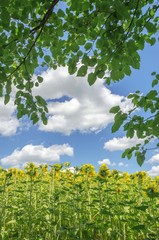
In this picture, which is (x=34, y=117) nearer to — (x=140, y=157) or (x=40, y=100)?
(x=40, y=100)

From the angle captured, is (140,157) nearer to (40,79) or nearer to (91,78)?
(91,78)

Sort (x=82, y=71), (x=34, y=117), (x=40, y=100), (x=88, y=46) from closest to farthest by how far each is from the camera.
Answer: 1. (x=82, y=71)
2. (x=88, y=46)
3. (x=40, y=100)
4. (x=34, y=117)

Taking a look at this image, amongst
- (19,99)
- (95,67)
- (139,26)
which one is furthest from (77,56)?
(19,99)

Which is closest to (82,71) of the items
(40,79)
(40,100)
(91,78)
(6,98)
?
(91,78)

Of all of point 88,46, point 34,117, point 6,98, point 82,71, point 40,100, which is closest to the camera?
point 82,71

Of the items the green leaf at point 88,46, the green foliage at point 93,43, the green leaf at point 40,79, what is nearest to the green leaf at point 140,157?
the green foliage at point 93,43

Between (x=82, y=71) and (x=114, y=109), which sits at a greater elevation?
(x=82, y=71)

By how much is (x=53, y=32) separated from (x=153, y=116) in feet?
5.45

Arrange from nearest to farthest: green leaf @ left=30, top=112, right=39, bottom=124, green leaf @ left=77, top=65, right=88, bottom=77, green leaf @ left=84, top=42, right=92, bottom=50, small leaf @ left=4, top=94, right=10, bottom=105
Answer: green leaf @ left=77, top=65, right=88, bottom=77 < green leaf @ left=84, top=42, right=92, bottom=50 < small leaf @ left=4, top=94, right=10, bottom=105 < green leaf @ left=30, top=112, right=39, bottom=124

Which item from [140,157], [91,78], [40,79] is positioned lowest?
[140,157]

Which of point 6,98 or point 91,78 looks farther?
point 6,98

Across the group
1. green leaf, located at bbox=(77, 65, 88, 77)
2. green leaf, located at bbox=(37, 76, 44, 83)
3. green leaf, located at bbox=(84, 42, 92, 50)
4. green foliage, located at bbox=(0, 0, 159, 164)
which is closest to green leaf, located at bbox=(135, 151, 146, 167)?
green foliage, located at bbox=(0, 0, 159, 164)

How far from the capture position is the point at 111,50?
2.66 m

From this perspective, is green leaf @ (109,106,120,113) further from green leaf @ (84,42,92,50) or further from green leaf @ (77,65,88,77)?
green leaf @ (84,42,92,50)
